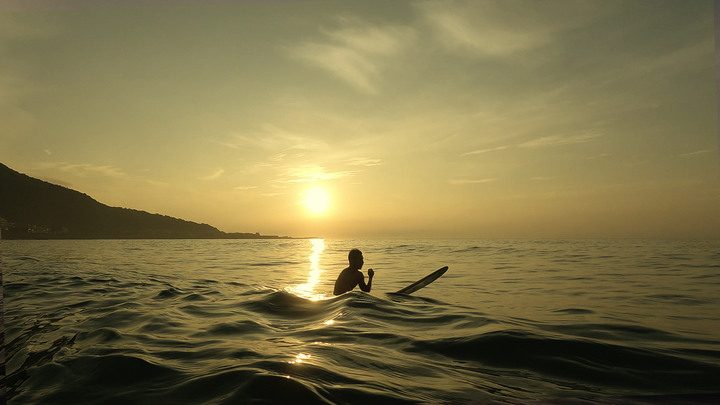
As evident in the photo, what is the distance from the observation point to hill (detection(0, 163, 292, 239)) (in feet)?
392

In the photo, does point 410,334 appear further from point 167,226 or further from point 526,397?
point 167,226

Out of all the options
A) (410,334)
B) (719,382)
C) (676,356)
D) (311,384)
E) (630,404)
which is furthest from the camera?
(410,334)

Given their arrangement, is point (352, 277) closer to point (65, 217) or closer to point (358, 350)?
point (358, 350)

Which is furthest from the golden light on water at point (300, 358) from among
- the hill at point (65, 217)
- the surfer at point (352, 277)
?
the hill at point (65, 217)

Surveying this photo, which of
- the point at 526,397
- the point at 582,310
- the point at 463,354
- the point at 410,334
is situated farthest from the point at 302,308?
the point at 582,310

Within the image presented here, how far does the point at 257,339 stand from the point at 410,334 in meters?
2.43

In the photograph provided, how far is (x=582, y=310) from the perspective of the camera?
9.04 m

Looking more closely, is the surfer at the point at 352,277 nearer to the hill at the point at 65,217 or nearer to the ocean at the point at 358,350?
the ocean at the point at 358,350

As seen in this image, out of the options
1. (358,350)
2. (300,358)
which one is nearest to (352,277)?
(358,350)

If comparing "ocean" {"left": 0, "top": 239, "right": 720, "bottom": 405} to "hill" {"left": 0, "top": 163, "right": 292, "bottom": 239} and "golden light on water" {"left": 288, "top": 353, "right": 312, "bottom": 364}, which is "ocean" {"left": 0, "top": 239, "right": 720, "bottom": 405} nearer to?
"golden light on water" {"left": 288, "top": 353, "right": 312, "bottom": 364}

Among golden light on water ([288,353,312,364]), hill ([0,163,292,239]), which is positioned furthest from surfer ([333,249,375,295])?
hill ([0,163,292,239])

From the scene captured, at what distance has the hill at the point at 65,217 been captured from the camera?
120 meters

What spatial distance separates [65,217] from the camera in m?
131

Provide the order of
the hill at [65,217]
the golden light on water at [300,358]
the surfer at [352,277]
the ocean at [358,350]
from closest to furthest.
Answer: the ocean at [358,350] < the golden light on water at [300,358] < the surfer at [352,277] < the hill at [65,217]
